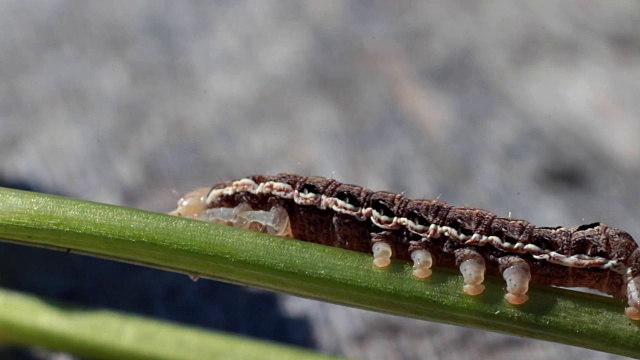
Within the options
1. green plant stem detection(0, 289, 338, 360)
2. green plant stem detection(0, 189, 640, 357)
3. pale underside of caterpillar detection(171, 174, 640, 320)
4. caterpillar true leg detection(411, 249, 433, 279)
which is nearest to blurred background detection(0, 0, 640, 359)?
green plant stem detection(0, 289, 338, 360)

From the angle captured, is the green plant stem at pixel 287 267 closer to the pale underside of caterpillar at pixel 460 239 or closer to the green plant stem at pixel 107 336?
the pale underside of caterpillar at pixel 460 239

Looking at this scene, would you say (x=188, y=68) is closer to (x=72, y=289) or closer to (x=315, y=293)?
(x=72, y=289)

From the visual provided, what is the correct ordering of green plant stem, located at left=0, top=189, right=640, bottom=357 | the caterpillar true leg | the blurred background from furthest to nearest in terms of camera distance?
1. the blurred background
2. the caterpillar true leg
3. green plant stem, located at left=0, top=189, right=640, bottom=357

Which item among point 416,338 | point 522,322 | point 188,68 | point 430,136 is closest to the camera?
point 522,322

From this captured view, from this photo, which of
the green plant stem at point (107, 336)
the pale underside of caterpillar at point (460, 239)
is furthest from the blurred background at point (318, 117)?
the pale underside of caterpillar at point (460, 239)

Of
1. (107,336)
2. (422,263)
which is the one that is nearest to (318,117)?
(107,336)

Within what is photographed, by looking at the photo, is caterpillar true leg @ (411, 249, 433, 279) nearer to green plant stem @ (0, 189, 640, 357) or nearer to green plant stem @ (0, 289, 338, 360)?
green plant stem @ (0, 189, 640, 357)

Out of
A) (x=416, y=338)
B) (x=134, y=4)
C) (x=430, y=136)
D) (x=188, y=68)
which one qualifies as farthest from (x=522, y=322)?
(x=134, y=4)
